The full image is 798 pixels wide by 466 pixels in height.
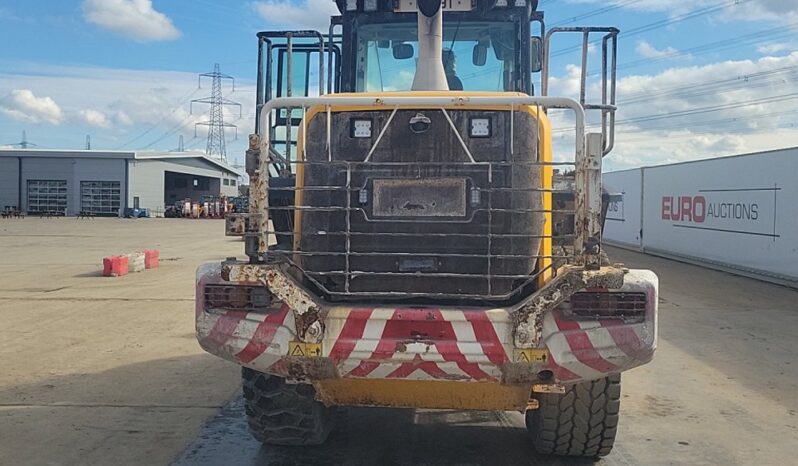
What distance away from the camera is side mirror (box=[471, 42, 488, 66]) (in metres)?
5.71

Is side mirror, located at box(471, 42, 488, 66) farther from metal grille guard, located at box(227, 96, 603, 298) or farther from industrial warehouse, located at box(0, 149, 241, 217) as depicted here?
industrial warehouse, located at box(0, 149, 241, 217)

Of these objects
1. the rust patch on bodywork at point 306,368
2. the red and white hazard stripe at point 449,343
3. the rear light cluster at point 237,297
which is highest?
the rear light cluster at point 237,297

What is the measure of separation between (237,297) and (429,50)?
2389mm

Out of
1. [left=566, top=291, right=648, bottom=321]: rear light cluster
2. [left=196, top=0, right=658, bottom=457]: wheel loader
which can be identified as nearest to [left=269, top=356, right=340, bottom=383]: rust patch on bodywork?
[left=196, top=0, right=658, bottom=457]: wheel loader

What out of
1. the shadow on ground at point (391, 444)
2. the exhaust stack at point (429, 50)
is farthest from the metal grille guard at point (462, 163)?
the shadow on ground at point (391, 444)

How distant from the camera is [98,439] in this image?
495 centimetres

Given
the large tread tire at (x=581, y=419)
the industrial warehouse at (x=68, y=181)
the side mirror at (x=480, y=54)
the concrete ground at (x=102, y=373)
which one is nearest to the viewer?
the large tread tire at (x=581, y=419)

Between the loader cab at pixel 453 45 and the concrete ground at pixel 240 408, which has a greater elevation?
the loader cab at pixel 453 45

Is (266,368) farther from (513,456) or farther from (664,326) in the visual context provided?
(664,326)

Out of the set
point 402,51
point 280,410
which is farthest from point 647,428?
point 402,51

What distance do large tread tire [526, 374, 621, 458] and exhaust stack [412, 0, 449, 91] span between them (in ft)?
7.27

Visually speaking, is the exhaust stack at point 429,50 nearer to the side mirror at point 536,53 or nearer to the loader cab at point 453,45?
the loader cab at point 453,45

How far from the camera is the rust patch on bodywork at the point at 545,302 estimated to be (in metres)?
3.50

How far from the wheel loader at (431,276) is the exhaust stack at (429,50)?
40.3 inches
